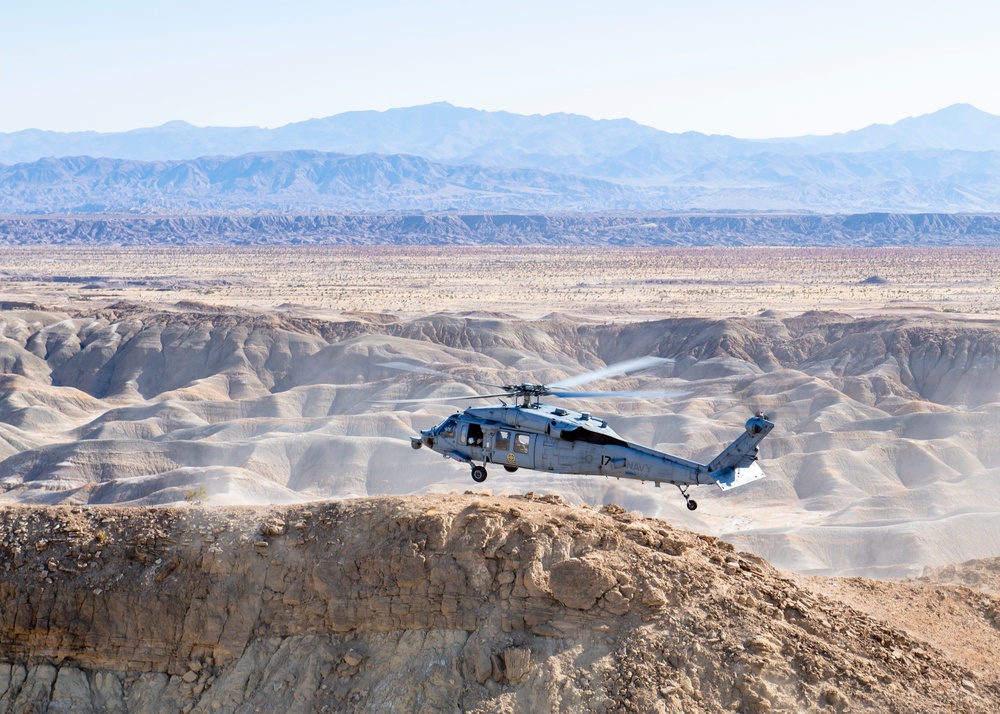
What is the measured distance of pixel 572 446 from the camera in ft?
72.9

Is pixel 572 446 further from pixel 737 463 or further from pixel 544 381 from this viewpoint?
pixel 544 381

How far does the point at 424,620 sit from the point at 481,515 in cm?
186

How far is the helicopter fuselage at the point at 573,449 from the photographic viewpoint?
21.6 m

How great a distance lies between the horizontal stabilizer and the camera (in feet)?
70.4

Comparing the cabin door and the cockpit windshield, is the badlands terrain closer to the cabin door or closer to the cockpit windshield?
the cabin door

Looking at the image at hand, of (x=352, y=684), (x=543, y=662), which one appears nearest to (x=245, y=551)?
(x=352, y=684)

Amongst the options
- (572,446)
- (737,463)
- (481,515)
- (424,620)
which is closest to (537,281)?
(572,446)

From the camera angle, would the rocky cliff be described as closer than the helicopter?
Yes

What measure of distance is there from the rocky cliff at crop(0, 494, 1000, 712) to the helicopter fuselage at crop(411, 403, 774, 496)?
2519 mm

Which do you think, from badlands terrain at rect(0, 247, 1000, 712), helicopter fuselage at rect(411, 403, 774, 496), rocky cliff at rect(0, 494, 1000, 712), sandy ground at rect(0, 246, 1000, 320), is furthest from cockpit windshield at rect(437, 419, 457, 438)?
sandy ground at rect(0, 246, 1000, 320)

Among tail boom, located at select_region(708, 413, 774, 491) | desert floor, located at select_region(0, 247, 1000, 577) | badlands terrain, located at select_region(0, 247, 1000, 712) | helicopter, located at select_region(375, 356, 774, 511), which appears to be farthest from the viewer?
desert floor, located at select_region(0, 247, 1000, 577)

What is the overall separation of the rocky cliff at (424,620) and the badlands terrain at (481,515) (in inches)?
1.8

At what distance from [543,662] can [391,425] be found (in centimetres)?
4259

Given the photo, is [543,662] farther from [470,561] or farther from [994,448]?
[994,448]
